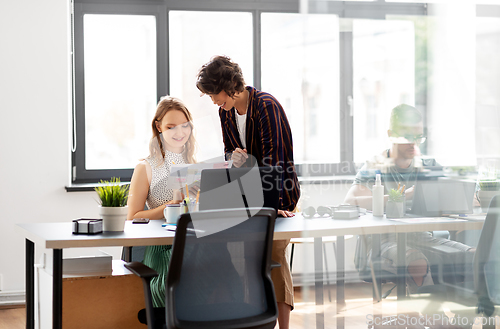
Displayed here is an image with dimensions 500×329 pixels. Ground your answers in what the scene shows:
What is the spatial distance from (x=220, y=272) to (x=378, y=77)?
0.84 metres

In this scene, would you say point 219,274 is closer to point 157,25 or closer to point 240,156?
point 240,156

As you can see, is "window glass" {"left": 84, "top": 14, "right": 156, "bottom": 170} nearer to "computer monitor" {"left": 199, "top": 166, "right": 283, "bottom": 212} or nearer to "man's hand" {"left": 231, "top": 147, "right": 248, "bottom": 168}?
"man's hand" {"left": 231, "top": 147, "right": 248, "bottom": 168}

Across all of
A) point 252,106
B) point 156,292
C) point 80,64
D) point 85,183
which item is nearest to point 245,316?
point 156,292

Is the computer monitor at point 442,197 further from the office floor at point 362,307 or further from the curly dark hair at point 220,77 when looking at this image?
the curly dark hair at point 220,77

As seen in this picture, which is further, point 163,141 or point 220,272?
point 163,141

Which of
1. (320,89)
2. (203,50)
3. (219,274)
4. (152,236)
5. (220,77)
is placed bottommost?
(219,274)

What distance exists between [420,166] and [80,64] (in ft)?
9.81

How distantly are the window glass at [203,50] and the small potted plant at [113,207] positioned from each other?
187cm

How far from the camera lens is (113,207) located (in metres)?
2.08

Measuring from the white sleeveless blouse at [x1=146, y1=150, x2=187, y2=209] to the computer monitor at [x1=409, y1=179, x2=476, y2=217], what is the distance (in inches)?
57.6

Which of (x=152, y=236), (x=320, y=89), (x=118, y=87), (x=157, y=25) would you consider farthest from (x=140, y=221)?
(x=157, y=25)

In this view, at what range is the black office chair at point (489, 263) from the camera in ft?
4.38

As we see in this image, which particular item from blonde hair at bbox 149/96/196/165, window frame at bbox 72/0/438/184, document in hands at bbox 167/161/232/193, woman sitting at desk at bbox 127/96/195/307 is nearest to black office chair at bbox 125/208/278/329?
document in hands at bbox 167/161/232/193

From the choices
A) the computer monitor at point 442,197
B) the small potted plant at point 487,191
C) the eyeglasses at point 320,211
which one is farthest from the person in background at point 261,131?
the small potted plant at point 487,191
